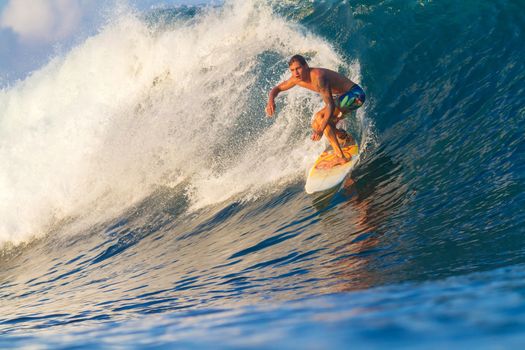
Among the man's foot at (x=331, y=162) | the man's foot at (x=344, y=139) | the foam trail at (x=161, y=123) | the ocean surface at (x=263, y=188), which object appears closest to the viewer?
the ocean surface at (x=263, y=188)

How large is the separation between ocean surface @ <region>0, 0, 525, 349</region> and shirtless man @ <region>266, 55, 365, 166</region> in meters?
0.59

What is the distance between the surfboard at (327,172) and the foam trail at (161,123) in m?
0.58

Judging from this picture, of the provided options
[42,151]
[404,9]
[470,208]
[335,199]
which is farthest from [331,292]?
[42,151]

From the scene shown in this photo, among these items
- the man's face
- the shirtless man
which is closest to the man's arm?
the shirtless man

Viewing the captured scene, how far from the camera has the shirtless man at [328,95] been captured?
6.81m

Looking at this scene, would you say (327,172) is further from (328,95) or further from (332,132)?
(328,95)

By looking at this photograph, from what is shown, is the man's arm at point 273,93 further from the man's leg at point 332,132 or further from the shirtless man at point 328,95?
the man's leg at point 332,132

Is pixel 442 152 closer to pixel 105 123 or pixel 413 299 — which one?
pixel 413 299

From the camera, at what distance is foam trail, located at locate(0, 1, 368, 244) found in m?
9.30

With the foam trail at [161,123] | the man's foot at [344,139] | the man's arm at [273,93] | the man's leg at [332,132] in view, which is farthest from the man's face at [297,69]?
the foam trail at [161,123]

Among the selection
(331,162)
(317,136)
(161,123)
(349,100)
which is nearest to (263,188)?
(331,162)

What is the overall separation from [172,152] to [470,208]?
6893 millimetres

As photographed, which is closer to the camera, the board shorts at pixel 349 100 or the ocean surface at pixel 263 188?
the ocean surface at pixel 263 188

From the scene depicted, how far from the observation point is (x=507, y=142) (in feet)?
18.9
